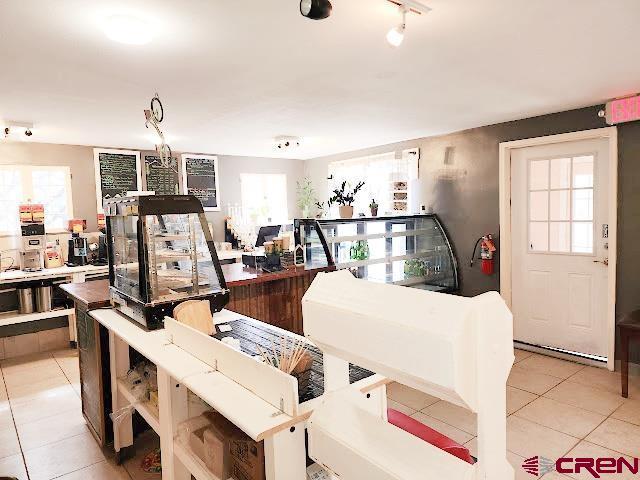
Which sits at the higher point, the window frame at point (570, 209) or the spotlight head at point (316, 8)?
the spotlight head at point (316, 8)

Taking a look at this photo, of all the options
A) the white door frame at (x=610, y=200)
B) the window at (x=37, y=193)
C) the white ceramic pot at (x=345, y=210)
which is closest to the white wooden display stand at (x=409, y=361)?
the white door frame at (x=610, y=200)

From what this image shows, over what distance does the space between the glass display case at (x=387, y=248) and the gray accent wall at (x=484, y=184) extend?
214 mm

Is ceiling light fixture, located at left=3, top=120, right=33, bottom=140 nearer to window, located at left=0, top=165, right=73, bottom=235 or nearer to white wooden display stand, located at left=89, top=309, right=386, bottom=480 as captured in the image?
window, located at left=0, top=165, right=73, bottom=235

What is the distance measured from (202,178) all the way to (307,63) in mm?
4073

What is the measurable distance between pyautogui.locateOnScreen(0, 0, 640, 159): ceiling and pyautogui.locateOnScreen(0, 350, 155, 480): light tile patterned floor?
2465 mm

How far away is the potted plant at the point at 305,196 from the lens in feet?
23.8

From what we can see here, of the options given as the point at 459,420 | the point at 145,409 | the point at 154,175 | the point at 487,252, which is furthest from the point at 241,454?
the point at 154,175

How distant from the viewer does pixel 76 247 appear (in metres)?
5.19

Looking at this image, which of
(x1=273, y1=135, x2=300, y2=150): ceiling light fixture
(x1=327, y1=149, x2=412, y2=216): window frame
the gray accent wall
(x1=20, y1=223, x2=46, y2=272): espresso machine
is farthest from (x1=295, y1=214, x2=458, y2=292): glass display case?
(x1=20, y1=223, x2=46, y2=272): espresso machine

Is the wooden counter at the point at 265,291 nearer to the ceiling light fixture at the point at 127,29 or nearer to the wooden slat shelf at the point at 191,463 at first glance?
the wooden slat shelf at the point at 191,463

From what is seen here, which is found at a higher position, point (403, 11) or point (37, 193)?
point (403, 11)

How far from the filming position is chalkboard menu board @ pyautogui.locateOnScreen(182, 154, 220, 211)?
6.24 m

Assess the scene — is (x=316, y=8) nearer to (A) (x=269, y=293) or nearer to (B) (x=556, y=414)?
(A) (x=269, y=293)

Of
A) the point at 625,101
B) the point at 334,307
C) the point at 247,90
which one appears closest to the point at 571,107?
the point at 625,101
